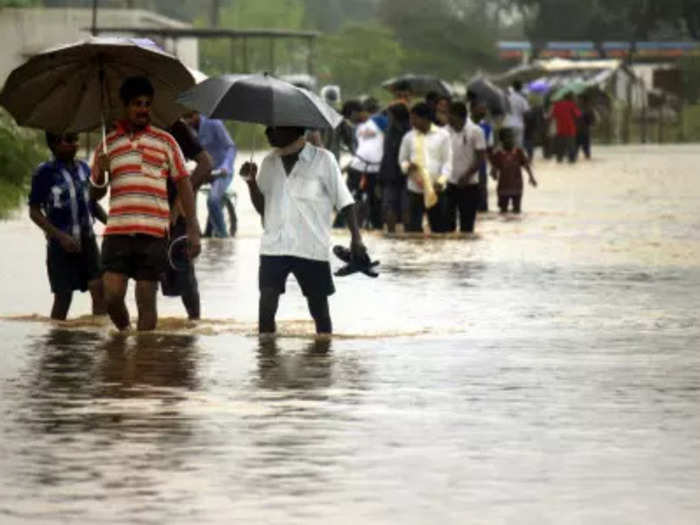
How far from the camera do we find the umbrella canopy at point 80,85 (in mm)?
→ 16234

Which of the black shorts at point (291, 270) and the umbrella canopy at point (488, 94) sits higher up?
the umbrella canopy at point (488, 94)

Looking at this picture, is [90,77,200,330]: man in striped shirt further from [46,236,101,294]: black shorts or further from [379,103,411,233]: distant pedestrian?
[379,103,411,233]: distant pedestrian

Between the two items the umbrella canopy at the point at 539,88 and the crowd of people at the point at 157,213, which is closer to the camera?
the crowd of people at the point at 157,213

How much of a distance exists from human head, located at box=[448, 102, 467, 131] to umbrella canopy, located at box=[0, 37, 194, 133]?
12.7 metres

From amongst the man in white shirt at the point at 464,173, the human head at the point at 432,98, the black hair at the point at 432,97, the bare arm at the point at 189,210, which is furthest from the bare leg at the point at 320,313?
the black hair at the point at 432,97

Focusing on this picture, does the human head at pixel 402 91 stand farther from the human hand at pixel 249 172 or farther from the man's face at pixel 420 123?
the human hand at pixel 249 172

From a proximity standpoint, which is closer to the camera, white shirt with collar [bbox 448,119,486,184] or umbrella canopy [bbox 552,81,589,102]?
white shirt with collar [bbox 448,119,486,184]

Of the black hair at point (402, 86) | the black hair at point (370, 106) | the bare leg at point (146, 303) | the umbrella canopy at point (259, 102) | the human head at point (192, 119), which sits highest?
the umbrella canopy at point (259, 102)

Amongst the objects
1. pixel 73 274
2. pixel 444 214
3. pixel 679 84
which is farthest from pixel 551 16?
pixel 73 274

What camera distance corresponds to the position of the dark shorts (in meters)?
15.1

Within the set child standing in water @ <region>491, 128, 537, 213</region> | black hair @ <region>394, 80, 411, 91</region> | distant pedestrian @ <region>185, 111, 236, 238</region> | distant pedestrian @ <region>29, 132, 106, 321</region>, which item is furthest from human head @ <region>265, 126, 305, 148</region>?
child standing in water @ <region>491, 128, 537, 213</region>

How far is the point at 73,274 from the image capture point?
1667 centimetres

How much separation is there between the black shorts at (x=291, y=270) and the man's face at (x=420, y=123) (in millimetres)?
11829

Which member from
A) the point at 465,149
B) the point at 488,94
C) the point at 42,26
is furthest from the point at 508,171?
the point at 42,26
